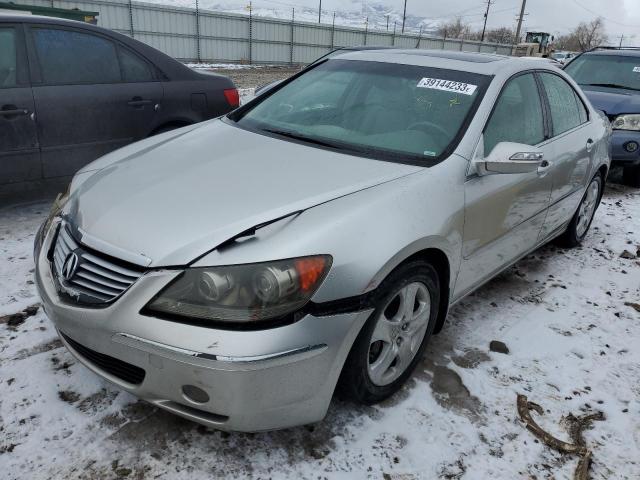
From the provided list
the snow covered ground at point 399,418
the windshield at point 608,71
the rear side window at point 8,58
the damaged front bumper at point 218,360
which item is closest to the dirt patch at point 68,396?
the snow covered ground at point 399,418

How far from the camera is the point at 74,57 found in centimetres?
420

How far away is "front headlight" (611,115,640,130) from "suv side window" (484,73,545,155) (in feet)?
11.8

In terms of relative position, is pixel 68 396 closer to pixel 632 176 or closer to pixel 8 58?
pixel 8 58

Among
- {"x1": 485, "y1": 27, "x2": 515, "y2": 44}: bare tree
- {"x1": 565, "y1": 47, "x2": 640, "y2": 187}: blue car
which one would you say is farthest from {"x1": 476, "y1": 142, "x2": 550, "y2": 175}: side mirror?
{"x1": 485, "y1": 27, "x2": 515, "y2": 44}: bare tree

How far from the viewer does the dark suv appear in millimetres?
3883

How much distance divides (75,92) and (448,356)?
343cm

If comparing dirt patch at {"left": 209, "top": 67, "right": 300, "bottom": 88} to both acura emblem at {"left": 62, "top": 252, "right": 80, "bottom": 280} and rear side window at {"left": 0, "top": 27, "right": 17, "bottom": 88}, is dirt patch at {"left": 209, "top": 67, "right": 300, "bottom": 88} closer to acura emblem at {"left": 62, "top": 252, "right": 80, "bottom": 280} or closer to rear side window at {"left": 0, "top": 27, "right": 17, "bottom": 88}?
rear side window at {"left": 0, "top": 27, "right": 17, "bottom": 88}

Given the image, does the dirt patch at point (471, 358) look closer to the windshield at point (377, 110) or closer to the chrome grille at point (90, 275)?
the windshield at point (377, 110)

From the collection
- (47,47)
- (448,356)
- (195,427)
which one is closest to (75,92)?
(47,47)

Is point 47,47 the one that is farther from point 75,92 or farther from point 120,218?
point 120,218

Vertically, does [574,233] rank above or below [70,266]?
below

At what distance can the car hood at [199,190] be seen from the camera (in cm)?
190

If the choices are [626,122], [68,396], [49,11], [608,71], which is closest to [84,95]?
[68,396]

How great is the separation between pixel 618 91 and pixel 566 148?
4210 millimetres
